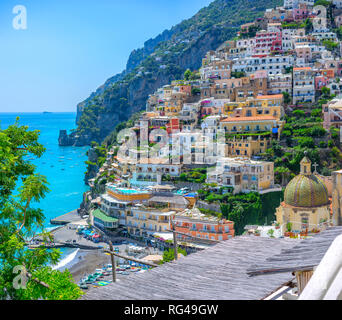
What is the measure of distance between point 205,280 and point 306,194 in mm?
20473

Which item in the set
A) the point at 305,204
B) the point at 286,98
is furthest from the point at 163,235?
the point at 286,98

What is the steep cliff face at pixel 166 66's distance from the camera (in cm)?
9688

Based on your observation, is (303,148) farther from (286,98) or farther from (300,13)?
(300,13)

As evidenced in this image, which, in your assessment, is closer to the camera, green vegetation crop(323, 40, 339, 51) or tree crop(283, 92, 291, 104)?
tree crop(283, 92, 291, 104)

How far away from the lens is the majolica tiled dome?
959 inches

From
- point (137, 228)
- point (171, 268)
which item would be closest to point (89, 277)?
point (137, 228)

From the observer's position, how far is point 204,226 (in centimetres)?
3133

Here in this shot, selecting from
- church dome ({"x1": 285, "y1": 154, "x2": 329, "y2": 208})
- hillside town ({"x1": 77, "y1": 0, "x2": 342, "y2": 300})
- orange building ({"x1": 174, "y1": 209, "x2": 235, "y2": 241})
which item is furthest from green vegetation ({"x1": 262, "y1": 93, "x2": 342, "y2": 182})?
church dome ({"x1": 285, "y1": 154, "x2": 329, "y2": 208})

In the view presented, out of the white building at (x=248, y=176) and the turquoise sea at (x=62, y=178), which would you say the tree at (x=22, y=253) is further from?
the turquoise sea at (x=62, y=178)

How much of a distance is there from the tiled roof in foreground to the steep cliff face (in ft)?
297

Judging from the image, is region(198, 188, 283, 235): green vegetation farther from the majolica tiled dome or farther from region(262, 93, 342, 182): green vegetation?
the majolica tiled dome

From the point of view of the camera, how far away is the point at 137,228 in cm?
3709

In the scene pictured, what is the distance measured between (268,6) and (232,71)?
55.3m
